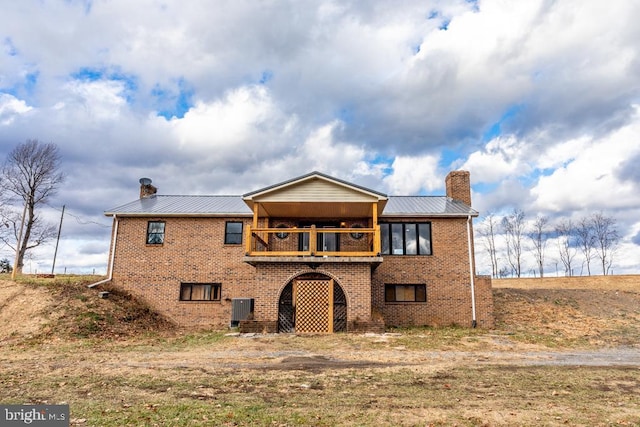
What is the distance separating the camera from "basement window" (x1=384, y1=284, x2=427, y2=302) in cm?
1959

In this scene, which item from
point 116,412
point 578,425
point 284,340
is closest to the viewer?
point 578,425

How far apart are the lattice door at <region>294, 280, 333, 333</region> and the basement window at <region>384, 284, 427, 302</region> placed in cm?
402

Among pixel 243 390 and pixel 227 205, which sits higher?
pixel 227 205

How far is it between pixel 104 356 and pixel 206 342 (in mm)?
3715

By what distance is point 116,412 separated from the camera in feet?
20.9

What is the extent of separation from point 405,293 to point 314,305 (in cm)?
526

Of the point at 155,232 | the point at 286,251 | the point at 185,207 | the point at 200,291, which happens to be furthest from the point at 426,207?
the point at 155,232

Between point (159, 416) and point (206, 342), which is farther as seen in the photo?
point (206, 342)

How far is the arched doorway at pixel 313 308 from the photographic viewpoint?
16609 mm

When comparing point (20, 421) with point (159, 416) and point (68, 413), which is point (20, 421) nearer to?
point (68, 413)

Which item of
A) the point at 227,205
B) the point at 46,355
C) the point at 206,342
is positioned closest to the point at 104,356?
the point at 46,355

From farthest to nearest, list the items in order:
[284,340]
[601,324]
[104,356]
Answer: [601,324] < [284,340] < [104,356]

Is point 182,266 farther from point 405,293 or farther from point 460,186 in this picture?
point 460,186

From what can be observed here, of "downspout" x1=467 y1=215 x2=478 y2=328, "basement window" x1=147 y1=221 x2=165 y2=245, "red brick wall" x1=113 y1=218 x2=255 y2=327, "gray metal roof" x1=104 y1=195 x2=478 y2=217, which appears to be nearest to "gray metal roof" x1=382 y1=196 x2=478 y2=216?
"gray metal roof" x1=104 y1=195 x2=478 y2=217
